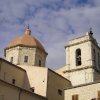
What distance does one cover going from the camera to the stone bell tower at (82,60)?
136ft

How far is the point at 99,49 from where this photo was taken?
4531 cm

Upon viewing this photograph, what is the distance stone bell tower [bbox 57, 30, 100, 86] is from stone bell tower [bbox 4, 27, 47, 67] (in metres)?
3.95

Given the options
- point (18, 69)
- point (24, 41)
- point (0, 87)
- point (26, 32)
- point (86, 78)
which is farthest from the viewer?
point (26, 32)

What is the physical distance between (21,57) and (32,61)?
161 centimetres

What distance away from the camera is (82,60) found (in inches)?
1688

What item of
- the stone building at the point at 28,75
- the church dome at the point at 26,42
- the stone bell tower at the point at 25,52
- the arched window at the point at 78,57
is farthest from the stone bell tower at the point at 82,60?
the church dome at the point at 26,42

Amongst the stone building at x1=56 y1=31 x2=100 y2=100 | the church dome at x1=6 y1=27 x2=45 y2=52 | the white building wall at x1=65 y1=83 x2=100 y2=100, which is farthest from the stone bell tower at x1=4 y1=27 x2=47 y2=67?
the white building wall at x1=65 y1=83 x2=100 y2=100

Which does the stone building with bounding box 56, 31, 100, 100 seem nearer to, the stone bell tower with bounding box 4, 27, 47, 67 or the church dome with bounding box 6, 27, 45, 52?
the stone bell tower with bounding box 4, 27, 47, 67

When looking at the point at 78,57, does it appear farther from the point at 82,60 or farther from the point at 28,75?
the point at 28,75

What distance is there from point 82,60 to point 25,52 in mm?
7899

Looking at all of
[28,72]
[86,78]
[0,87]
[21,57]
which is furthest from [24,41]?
[0,87]

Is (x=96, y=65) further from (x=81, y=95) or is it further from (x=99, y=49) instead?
(x=81, y=95)

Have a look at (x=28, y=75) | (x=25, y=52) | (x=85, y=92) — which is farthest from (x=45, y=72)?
(x=25, y=52)

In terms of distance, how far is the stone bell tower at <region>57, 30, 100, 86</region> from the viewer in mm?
41531
